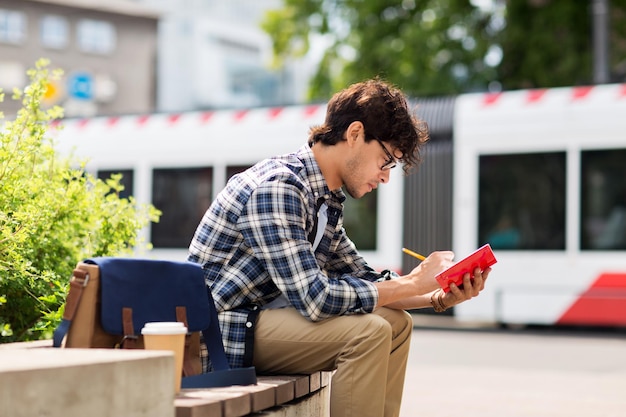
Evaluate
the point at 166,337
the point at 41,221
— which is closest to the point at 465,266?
the point at 166,337

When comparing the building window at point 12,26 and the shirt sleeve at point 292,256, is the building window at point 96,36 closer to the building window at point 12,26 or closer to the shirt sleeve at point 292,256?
the building window at point 12,26

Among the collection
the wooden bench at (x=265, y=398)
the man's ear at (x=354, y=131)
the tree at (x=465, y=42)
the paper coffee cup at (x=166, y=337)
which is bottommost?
the wooden bench at (x=265, y=398)

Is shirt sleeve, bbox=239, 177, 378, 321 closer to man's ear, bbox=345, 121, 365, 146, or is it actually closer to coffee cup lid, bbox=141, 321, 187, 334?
man's ear, bbox=345, 121, 365, 146

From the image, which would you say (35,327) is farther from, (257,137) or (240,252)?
(257,137)

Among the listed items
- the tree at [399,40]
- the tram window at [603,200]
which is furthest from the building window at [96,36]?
the tram window at [603,200]

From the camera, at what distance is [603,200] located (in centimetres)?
1212

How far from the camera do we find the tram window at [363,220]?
525 inches

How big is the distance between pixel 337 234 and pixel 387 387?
26.0 inches

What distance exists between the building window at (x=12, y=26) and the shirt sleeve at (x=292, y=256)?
52.7m

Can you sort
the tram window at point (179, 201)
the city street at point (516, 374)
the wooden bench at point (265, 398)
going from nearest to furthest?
the wooden bench at point (265, 398), the city street at point (516, 374), the tram window at point (179, 201)

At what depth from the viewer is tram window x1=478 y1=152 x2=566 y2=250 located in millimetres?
12289

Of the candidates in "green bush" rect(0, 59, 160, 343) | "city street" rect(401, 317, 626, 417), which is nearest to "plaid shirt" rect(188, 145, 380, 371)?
"green bush" rect(0, 59, 160, 343)

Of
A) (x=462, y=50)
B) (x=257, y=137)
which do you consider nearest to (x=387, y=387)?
(x=257, y=137)

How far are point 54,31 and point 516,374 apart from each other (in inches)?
2011
